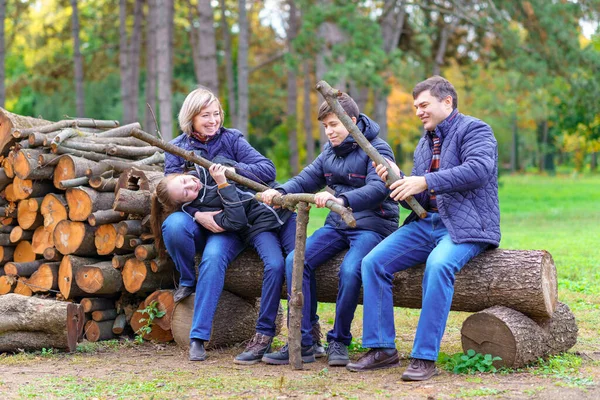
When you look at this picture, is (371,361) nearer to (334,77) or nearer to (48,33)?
(334,77)

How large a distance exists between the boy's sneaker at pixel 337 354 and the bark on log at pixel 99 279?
2079mm

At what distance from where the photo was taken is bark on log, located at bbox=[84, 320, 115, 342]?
23.1 ft

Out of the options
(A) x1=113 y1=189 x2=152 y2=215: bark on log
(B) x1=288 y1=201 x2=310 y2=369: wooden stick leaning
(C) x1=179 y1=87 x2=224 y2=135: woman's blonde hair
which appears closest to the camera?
(B) x1=288 y1=201 x2=310 y2=369: wooden stick leaning

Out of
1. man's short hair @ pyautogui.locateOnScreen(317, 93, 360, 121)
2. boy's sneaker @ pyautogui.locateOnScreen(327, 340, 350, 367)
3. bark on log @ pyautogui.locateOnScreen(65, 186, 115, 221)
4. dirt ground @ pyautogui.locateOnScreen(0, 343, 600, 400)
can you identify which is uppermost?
man's short hair @ pyautogui.locateOnScreen(317, 93, 360, 121)

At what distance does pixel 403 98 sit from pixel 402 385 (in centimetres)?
3066

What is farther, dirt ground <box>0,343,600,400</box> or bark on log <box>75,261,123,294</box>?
bark on log <box>75,261,123,294</box>

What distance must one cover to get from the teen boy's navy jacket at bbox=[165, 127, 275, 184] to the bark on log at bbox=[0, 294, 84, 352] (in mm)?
1332

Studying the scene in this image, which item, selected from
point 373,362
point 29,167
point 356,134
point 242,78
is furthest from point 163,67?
point 373,362

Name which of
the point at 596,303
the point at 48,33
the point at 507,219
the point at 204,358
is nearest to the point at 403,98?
the point at 48,33

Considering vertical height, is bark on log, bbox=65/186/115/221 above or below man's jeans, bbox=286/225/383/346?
above

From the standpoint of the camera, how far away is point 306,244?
5.88 m

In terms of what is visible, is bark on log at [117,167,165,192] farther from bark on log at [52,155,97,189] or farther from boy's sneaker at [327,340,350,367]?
boy's sneaker at [327,340,350,367]

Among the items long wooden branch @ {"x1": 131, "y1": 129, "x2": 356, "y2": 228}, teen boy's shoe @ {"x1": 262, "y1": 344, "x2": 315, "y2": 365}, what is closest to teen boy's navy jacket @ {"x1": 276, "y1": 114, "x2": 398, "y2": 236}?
long wooden branch @ {"x1": 131, "y1": 129, "x2": 356, "y2": 228}

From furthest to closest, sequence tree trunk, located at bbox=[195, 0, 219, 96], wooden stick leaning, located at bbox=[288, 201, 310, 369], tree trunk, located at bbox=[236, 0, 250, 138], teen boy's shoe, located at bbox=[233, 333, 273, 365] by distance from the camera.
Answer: tree trunk, located at bbox=[236, 0, 250, 138] → tree trunk, located at bbox=[195, 0, 219, 96] → teen boy's shoe, located at bbox=[233, 333, 273, 365] → wooden stick leaning, located at bbox=[288, 201, 310, 369]
